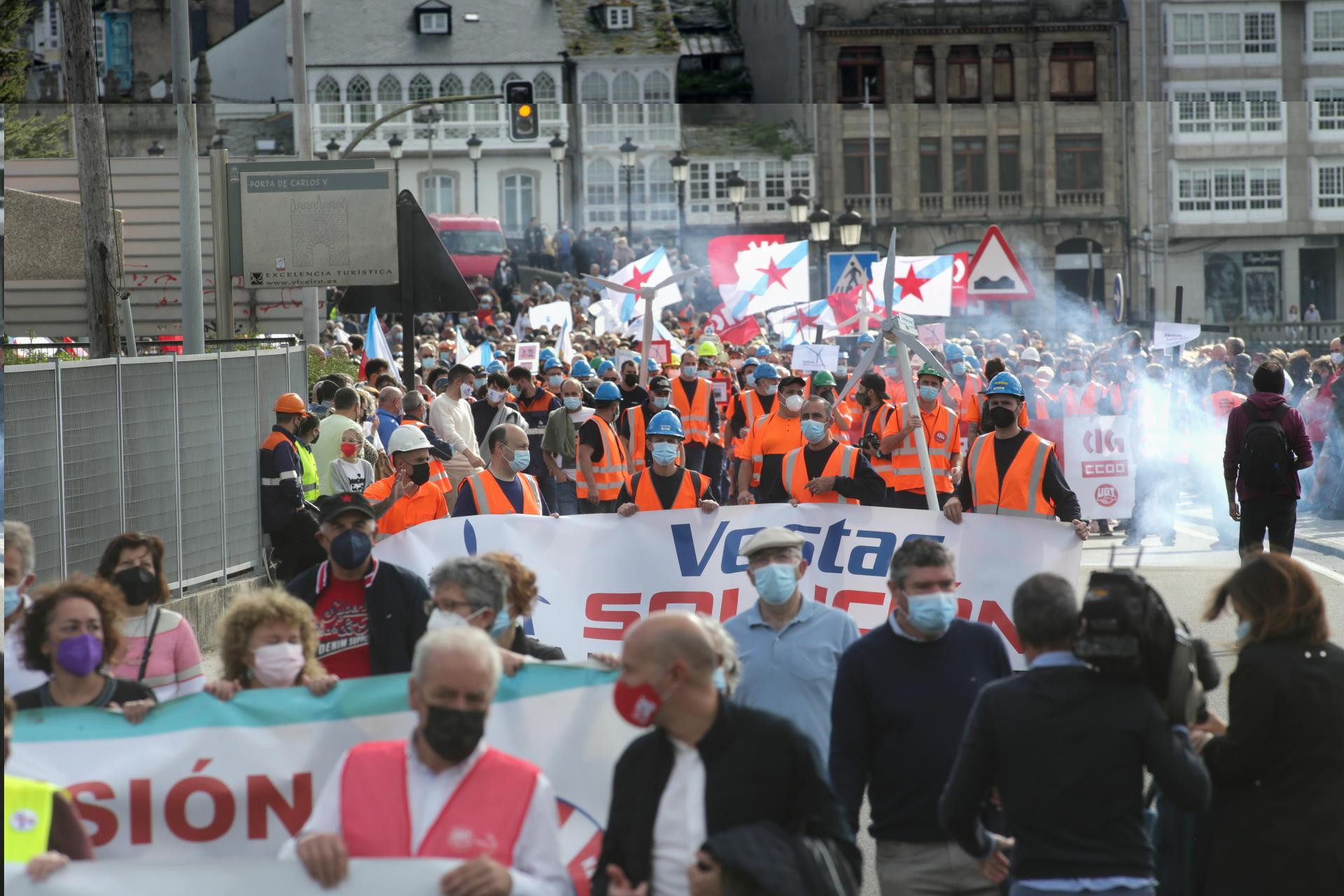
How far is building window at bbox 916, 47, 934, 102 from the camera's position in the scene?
10398mm

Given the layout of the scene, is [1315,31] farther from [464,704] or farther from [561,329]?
[561,329]

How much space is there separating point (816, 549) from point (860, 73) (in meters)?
4.18

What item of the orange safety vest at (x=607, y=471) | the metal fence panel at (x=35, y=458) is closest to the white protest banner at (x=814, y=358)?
the orange safety vest at (x=607, y=471)

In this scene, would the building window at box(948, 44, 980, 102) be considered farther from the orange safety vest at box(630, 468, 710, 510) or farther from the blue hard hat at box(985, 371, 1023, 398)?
the orange safety vest at box(630, 468, 710, 510)

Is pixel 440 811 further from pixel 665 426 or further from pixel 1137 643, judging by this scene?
pixel 665 426

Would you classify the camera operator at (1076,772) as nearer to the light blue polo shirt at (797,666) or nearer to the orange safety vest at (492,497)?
the light blue polo shirt at (797,666)

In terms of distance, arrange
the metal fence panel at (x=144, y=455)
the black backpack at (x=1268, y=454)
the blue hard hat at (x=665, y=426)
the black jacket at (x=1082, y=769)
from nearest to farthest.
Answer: the black jacket at (x=1082, y=769) → the blue hard hat at (x=665, y=426) → the metal fence panel at (x=144, y=455) → the black backpack at (x=1268, y=454)

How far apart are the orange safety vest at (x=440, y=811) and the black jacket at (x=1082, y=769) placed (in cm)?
A: 122

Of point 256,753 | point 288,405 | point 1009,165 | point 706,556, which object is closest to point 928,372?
point 1009,165

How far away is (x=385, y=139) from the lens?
60.9m

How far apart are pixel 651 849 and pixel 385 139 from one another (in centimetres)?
5885

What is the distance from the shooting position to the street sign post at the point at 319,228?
1614 cm

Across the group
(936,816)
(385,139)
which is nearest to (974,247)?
(936,816)

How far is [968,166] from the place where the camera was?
39.7ft
